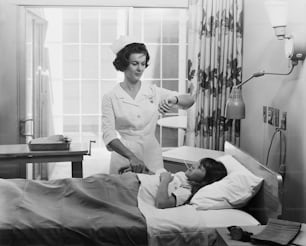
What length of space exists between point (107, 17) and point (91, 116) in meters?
0.36

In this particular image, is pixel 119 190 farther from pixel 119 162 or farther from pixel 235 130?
pixel 235 130

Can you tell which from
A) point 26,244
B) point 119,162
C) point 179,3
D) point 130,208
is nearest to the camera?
point 26,244

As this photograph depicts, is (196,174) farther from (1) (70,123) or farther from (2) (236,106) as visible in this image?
(1) (70,123)

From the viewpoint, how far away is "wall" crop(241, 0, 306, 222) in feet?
4.31

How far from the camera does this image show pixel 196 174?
142cm

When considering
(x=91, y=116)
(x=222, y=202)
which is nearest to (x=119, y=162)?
(x=91, y=116)

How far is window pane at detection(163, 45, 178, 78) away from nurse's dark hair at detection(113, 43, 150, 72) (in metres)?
0.09

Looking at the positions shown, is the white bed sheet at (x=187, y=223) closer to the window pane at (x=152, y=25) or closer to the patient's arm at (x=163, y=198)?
the patient's arm at (x=163, y=198)

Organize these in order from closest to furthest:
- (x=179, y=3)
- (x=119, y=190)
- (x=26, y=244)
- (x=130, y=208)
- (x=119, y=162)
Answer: (x=26, y=244), (x=130, y=208), (x=119, y=190), (x=119, y=162), (x=179, y=3)

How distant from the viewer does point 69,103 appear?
1.58 meters

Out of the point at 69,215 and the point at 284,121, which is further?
the point at 284,121

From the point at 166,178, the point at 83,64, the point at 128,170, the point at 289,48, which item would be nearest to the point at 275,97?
the point at 289,48

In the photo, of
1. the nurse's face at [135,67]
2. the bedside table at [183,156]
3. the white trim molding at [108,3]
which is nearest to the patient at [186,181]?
the bedside table at [183,156]

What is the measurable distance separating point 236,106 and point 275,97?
0.14m
